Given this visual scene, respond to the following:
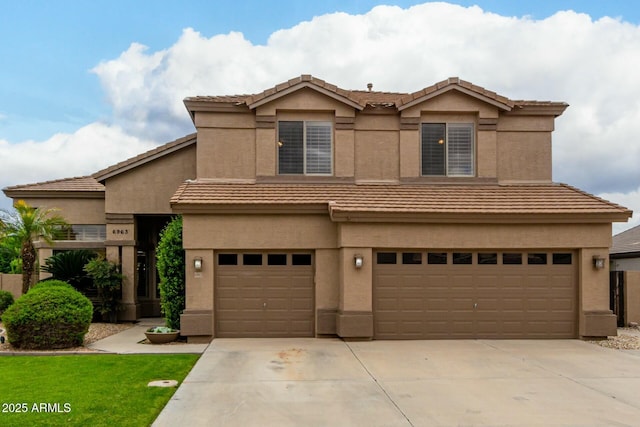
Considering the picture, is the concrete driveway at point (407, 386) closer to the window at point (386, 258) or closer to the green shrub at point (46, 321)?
the window at point (386, 258)

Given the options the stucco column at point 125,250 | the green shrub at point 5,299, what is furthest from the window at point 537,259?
the green shrub at point 5,299

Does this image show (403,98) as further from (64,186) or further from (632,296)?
(64,186)

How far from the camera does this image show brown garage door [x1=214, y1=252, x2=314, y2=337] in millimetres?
14500

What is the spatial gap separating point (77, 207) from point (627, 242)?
26377 millimetres

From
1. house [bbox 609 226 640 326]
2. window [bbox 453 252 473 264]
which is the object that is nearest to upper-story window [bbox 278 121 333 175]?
window [bbox 453 252 473 264]

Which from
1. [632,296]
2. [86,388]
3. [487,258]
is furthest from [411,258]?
[86,388]

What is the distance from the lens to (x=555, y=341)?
14.3 meters

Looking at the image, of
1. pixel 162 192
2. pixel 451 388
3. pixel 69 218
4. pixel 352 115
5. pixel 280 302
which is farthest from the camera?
pixel 69 218

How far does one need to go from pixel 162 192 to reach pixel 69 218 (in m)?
3.88

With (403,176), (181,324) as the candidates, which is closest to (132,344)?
(181,324)

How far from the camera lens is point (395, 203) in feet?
47.8

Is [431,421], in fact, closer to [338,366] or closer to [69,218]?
[338,366]

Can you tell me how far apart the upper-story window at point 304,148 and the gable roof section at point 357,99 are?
0.94 meters

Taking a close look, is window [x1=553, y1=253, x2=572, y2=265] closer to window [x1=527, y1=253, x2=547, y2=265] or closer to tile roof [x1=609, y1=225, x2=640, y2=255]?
window [x1=527, y1=253, x2=547, y2=265]
